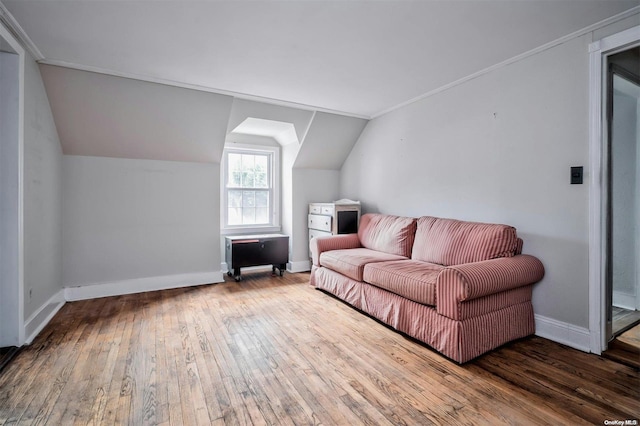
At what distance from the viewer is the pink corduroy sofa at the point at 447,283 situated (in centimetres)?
221

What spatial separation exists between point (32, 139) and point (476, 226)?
12.9 ft

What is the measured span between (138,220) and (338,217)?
2567mm

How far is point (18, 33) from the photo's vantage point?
2.37 metres

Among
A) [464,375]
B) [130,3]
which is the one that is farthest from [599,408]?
[130,3]

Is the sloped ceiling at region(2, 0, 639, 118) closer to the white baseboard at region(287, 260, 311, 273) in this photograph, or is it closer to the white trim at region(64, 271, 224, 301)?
the white trim at region(64, 271, 224, 301)

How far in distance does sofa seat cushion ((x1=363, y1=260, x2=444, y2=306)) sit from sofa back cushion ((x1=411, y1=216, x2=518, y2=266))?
0.50ft

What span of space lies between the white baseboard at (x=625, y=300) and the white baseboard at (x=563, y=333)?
4.49ft

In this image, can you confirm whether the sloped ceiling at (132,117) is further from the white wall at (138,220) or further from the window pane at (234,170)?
the window pane at (234,170)

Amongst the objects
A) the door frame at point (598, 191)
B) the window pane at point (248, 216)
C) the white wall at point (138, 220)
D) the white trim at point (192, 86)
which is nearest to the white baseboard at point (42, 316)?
the white wall at point (138, 220)

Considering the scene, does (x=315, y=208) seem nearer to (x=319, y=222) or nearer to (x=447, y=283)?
(x=319, y=222)

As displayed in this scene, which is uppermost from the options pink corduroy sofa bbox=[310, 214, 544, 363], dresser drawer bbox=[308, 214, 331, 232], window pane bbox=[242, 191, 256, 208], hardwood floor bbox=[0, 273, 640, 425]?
window pane bbox=[242, 191, 256, 208]

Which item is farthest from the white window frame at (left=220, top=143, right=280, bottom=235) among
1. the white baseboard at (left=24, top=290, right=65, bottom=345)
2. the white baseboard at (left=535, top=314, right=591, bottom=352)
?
the white baseboard at (left=535, top=314, right=591, bottom=352)

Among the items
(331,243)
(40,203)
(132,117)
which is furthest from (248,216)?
(40,203)

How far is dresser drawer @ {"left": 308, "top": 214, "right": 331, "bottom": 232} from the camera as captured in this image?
4.53m
